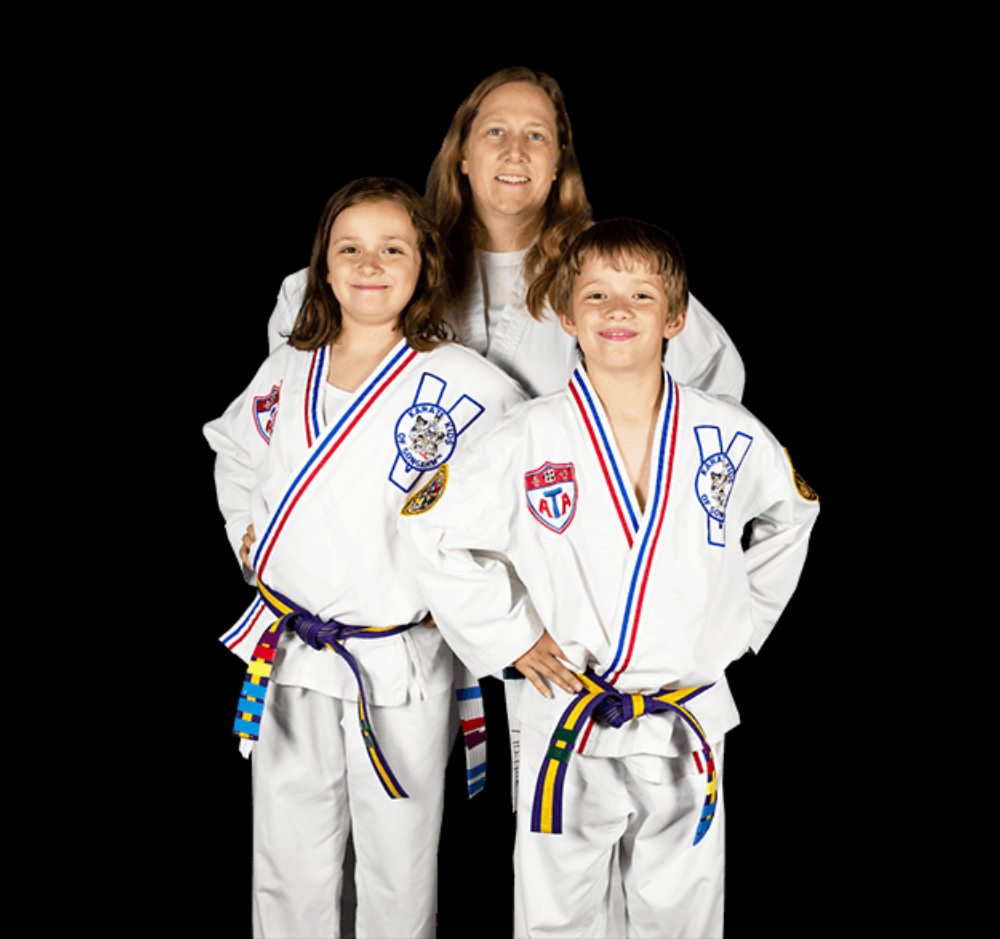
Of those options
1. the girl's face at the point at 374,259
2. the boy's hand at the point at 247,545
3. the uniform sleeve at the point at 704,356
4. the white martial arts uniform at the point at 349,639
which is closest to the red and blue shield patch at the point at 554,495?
the white martial arts uniform at the point at 349,639

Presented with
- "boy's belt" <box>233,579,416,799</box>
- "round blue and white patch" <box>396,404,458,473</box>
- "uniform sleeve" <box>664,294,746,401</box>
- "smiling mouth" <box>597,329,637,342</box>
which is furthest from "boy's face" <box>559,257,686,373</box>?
"boy's belt" <box>233,579,416,799</box>

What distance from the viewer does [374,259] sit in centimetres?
373

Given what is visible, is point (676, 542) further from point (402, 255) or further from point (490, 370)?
point (402, 255)

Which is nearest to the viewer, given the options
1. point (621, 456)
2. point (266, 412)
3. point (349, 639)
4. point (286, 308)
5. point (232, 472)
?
point (621, 456)

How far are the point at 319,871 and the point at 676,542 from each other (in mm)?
1651

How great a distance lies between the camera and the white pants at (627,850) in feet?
11.7

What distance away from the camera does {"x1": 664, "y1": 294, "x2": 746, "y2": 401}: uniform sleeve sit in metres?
4.12

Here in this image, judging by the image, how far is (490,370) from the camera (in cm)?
383

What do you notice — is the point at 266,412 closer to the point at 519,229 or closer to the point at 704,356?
the point at 519,229

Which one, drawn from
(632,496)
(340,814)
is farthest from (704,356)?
(340,814)

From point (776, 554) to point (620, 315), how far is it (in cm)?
96

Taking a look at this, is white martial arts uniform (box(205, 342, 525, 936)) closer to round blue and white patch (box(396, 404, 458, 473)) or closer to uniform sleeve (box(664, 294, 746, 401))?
round blue and white patch (box(396, 404, 458, 473))

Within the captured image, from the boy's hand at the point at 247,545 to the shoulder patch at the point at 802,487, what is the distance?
1.74 metres

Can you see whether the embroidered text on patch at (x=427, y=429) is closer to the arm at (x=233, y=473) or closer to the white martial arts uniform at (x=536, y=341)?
the white martial arts uniform at (x=536, y=341)
